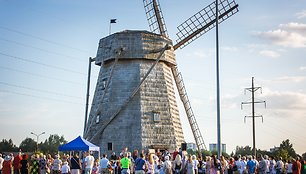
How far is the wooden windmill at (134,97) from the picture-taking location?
31594 mm

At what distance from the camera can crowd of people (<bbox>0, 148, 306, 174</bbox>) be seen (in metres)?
19.5

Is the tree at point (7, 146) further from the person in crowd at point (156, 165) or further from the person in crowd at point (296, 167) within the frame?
the person in crowd at point (296, 167)

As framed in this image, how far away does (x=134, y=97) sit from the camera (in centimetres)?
3231

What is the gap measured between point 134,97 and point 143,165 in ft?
46.1

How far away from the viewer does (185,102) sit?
36969 mm

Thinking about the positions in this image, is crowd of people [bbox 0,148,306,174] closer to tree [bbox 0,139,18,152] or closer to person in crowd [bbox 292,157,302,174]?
person in crowd [bbox 292,157,302,174]

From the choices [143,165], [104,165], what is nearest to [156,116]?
[104,165]

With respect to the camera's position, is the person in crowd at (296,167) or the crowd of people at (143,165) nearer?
the crowd of people at (143,165)

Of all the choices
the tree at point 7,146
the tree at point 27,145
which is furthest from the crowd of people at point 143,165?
the tree at point 27,145

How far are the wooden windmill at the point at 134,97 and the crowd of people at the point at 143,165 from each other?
15.7 feet

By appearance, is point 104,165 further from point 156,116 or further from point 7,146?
point 7,146

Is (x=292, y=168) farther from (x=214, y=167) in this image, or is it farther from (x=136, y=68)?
(x=136, y=68)

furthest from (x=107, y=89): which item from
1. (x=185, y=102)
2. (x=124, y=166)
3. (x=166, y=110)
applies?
(x=124, y=166)

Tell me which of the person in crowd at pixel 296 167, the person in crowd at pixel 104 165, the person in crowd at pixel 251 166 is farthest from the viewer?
the person in crowd at pixel 251 166
